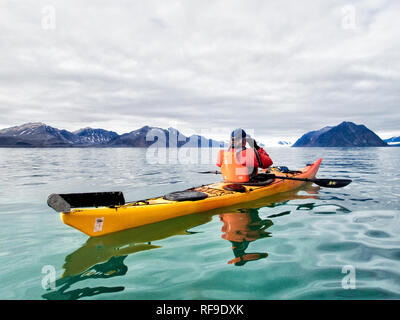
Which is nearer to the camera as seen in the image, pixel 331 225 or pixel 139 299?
pixel 139 299

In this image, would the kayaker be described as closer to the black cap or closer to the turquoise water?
the black cap

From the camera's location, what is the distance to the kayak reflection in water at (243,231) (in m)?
5.07

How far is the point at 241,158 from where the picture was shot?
9109 mm

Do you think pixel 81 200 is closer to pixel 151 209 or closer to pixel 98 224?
pixel 98 224

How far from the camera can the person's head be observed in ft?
28.9

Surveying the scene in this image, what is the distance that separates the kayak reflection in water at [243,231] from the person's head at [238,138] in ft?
8.05

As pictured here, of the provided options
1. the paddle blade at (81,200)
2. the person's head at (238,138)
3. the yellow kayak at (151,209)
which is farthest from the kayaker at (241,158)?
the paddle blade at (81,200)

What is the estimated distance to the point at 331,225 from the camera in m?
6.90

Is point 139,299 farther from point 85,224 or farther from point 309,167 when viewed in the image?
point 309,167

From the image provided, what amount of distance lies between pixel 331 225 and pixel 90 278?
256 inches

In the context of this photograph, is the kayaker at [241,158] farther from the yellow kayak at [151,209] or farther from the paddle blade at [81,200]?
the paddle blade at [81,200]

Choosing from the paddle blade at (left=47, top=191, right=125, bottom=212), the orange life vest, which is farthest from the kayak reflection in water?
the paddle blade at (left=47, top=191, right=125, bottom=212)
